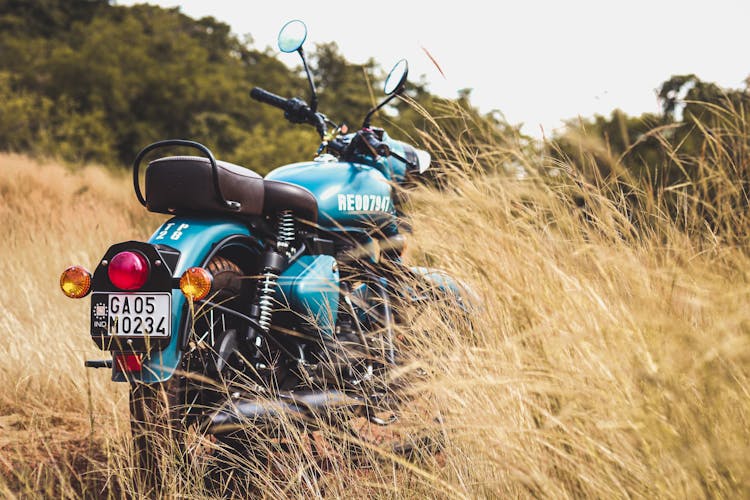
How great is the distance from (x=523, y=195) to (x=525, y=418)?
3.00ft

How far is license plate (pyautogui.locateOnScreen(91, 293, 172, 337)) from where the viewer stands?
2209 millimetres

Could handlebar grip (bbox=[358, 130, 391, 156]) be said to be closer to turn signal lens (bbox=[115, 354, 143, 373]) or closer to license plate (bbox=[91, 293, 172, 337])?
license plate (bbox=[91, 293, 172, 337])

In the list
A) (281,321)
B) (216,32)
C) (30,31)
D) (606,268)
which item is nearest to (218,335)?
(281,321)

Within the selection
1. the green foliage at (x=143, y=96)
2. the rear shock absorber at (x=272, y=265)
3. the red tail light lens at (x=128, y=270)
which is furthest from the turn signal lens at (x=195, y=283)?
the green foliage at (x=143, y=96)

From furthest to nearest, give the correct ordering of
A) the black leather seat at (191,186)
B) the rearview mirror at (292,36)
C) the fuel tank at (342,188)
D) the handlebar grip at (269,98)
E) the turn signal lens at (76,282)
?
the handlebar grip at (269,98) → the rearview mirror at (292,36) → the fuel tank at (342,188) → the black leather seat at (191,186) → the turn signal lens at (76,282)

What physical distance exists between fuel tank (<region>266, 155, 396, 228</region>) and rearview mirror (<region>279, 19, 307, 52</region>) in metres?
0.55

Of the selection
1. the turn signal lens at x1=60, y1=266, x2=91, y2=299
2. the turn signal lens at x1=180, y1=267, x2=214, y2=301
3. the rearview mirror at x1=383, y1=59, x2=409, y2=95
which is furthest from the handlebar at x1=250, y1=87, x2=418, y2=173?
the turn signal lens at x1=60, y1=266, x2=91, y2=299

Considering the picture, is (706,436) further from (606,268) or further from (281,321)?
(281,321)

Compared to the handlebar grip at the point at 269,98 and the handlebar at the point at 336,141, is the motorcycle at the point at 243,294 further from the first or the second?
the handlebar grip at the point at 269,98

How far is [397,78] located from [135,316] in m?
1.59

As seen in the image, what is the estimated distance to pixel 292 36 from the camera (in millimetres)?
3496

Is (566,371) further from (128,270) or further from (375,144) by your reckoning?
(375,144)

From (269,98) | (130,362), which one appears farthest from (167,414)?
(269,98)

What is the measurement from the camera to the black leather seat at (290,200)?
272cm
